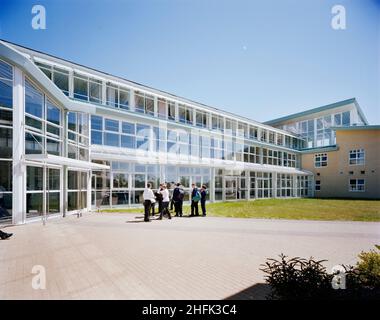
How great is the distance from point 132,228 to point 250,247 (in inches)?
178

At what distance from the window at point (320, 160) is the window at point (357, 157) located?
286cm

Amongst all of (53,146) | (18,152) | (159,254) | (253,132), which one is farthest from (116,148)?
(253,132)

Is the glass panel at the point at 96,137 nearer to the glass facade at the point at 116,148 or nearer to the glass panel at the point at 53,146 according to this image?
the glass facade at the point at 116,148

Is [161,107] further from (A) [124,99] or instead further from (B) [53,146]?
(B) [53,146]

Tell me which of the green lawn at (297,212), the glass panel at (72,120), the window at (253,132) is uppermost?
the window at (253,132)

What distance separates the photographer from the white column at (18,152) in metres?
9.25

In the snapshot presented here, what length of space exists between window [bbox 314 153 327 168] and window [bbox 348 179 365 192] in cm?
367

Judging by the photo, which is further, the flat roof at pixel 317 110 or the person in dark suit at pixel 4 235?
the flat roof at pixel 317 110

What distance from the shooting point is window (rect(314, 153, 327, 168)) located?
1292 inches

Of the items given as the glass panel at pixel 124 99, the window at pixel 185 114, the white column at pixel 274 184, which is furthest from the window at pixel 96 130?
the white column at pixel 274 184

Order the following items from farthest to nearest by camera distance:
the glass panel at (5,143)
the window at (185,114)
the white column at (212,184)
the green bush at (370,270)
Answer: the window at (185,114) → the white column at (212,184) → the glass panel at (5,143) → the green bush at (370,270)

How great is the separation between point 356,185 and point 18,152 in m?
33.2

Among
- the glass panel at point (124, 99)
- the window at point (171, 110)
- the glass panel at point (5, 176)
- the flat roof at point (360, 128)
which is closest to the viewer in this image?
the glass panel at point (5, 176)

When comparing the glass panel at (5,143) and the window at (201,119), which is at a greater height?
the window at (201,119)
